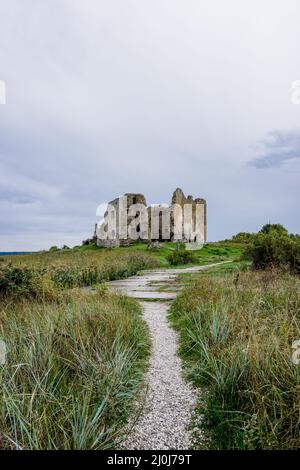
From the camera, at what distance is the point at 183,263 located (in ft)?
62.8

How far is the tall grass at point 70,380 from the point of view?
89.9 inches

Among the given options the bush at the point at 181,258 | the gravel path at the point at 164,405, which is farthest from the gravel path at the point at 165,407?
the bush at the point at 181,258

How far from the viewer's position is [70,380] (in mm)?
3111

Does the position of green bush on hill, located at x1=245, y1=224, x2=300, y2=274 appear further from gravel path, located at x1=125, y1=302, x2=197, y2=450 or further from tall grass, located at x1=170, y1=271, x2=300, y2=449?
gravel path, located at x1=125, y1=302, x2=197, y2=450

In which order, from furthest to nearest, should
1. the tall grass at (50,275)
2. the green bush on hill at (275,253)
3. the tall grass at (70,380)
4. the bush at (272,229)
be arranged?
the bush at (272,229) → the green bush on hill at (275,253) → the tall grass at (50,275) → the tall grass at (70,380)

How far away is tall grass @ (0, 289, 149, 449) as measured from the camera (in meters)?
2.28

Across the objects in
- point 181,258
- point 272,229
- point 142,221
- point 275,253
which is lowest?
point 181,258

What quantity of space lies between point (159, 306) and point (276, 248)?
6104 millimetres

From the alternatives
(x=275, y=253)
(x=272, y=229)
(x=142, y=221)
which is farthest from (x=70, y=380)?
(x=142, y=221)

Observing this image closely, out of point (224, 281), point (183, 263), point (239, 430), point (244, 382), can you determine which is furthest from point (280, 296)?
point (183, 263)

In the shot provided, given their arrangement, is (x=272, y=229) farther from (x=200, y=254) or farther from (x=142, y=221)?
(x=142, y=221)

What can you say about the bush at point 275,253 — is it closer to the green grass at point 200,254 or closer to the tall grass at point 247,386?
the green grass at point 200,254

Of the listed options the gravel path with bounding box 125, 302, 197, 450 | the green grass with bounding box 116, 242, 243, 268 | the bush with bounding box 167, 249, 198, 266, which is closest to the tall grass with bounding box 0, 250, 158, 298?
the bush with bounding box 167, 249, 198, 266
